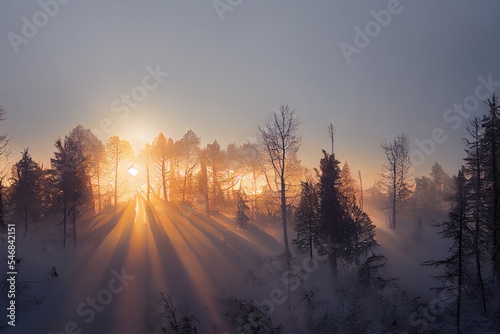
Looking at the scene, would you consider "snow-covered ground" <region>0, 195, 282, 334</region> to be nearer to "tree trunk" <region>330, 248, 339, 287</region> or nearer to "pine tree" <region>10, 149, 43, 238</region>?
"pine tree" <region>10, 149, 43, 238</region>

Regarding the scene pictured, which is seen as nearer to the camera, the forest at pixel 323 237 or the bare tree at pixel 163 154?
the forest at pixel 323 237

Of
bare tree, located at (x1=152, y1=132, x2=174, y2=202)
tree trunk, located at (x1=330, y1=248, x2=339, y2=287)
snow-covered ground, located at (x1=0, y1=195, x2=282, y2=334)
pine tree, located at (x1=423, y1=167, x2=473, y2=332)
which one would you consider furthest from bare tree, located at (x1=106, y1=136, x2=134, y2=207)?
pine tree, located at (x1=423, y1=167, x2=473, y2=332)

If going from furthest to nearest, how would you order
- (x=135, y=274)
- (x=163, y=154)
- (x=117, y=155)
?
(x=163, y=154), (x=117, y=155), (x=135, y=274)

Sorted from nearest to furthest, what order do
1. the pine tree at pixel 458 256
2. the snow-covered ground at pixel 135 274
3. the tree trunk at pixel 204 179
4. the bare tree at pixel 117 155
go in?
the pine tree at pixel 458 256 → the snow-covered ground at pixel 135 274 → the bare tree at pixel 117 155 → the tree trunk at pixel 204 179

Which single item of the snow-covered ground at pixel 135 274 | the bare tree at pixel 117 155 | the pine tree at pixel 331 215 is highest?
the bare tree at pixel 117 155

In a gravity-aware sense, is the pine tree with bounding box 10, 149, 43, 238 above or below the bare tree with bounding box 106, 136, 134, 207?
below

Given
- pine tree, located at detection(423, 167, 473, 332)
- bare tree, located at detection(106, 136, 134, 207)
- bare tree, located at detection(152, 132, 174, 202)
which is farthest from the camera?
bare tree, located at detection(152, 132, 174, 202)

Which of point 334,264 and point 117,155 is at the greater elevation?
point 117,155

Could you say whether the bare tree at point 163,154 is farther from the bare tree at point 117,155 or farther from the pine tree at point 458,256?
the pine tree at point 458,256

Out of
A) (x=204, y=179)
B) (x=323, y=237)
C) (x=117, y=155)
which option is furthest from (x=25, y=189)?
(x=323, y=237)

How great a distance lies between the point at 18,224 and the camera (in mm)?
31266

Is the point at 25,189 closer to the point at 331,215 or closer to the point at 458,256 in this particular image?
the point at 331,215

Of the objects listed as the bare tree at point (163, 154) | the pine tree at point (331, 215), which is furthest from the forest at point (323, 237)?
the bare tree at point (163, 154)

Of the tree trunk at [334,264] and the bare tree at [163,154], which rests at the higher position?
the bare tree at [163,154]
